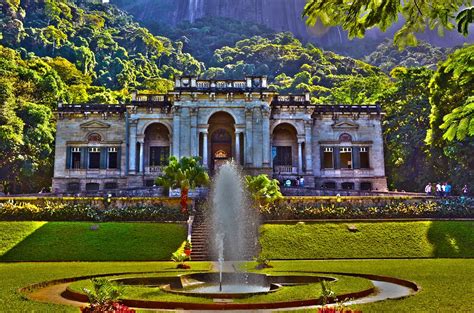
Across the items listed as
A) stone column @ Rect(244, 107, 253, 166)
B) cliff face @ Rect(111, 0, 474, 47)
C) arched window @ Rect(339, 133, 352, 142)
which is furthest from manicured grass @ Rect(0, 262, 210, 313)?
cliff face @ Rect(111, 0, 474, 47)

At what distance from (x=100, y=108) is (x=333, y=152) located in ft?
74.8

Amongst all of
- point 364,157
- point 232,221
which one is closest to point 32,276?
point 232,221

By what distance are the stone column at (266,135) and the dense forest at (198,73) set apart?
43.7 ft

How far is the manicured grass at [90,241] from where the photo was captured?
23.6 meters

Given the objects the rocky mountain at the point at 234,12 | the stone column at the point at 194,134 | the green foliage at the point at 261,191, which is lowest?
the green foliage at the point at 261,191

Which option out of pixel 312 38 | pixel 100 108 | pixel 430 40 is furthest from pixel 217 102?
pixel 430 40

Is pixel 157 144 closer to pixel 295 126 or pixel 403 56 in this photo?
pixel 295 126

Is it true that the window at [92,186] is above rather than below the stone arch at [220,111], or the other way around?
below

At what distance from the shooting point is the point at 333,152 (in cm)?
4706

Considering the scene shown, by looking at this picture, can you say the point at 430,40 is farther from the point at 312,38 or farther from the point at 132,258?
the point at 132,258

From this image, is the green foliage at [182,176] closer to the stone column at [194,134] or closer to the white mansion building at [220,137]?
the stone column at [194,134]

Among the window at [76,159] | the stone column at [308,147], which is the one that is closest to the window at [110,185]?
the window at [76,159]

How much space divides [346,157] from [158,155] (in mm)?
18242

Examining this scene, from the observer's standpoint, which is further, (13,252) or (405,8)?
(13,252)
